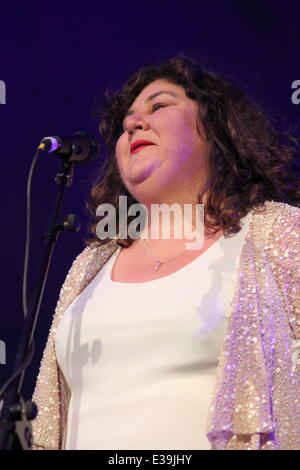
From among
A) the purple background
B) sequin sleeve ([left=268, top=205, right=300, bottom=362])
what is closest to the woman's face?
sequin sleeve ([left=268, top=205, right=300, bottom=362])

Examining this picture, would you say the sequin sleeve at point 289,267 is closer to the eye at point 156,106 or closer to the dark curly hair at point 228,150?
the dark curly hair at point 228,150

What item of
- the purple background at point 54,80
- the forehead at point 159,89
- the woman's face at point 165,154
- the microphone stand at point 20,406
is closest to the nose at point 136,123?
the woman's face at point 165,154

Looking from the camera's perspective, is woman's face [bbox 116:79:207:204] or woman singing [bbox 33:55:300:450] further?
woman's face [bbox 116:79:207:204]

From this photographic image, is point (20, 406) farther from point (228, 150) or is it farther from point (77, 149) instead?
point (228, 150)

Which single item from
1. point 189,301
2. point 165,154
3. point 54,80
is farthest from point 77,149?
point 54,80

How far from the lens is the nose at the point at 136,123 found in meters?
2.01

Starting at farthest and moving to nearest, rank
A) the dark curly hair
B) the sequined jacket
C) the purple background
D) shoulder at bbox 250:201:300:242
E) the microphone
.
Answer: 1. the purple background
2. the dark curly hair
3. shoulder at bbox 250:201:300:242
4. the microphone
5. the sequined jacket

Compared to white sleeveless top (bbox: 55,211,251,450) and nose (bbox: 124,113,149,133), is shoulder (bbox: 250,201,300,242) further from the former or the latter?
nose (bbox: 124,113,149,133)

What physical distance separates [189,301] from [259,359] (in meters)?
0.22

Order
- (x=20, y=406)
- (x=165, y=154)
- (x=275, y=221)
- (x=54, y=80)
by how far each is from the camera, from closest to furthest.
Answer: (x=20, y=406), (x=275, y=221), (x=165, y=154), (x=54, y=80)

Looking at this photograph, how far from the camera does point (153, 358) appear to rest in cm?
165

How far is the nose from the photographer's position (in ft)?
6.59
